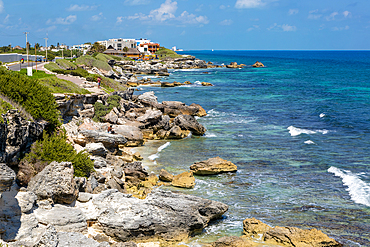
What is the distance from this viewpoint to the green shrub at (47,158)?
16339mm

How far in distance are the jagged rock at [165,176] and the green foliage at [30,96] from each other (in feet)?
26.2

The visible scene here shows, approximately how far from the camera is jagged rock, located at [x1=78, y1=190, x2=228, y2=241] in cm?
1549

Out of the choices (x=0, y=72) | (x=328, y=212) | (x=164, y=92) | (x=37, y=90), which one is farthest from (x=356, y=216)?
(x=164, y=92)

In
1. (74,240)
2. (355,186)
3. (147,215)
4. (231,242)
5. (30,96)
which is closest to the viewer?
(74,240)

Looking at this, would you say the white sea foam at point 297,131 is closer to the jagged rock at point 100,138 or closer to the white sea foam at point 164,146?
the white sea foam at point 164,146

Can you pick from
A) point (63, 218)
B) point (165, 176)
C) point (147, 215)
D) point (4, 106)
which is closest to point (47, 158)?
point (4, 106)

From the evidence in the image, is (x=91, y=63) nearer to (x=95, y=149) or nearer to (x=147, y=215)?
(x=95, y=149)

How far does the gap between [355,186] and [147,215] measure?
52.5 ft

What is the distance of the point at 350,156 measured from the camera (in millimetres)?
30500

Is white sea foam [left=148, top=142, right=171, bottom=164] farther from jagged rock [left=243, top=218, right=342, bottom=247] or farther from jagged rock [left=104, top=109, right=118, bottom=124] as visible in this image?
jagged rock [left=243, top=218, right=342, bottom=247]

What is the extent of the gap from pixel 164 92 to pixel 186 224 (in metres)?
56.7

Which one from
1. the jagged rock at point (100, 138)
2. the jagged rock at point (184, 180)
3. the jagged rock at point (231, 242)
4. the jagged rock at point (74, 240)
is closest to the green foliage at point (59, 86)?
the jagged rock at point (100, 138)

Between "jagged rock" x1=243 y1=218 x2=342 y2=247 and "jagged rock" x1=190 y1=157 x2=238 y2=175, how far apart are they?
862cm

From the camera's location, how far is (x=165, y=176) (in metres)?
23.9
